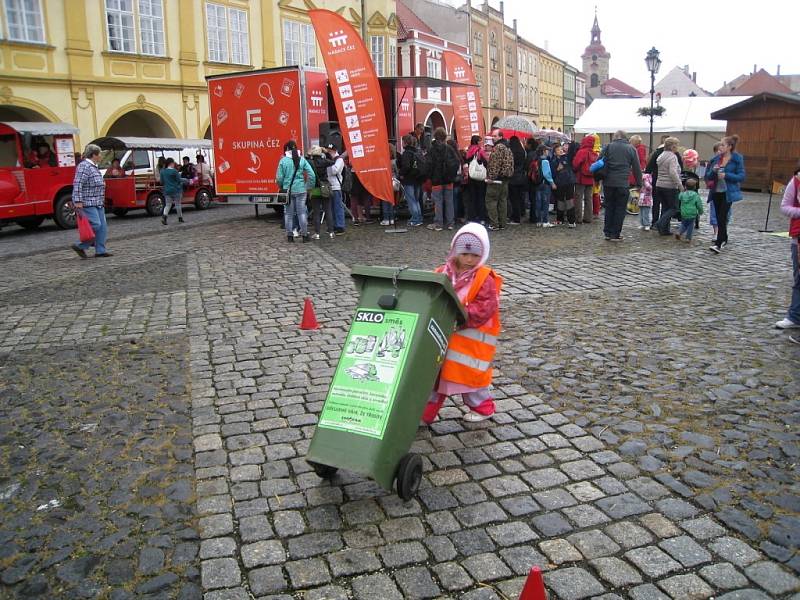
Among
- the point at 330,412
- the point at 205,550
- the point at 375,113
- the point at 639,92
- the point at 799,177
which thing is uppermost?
the point at 639,92

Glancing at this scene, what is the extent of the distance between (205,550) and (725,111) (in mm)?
26653

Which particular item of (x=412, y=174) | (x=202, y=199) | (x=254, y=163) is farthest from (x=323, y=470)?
(x=202, y=199)

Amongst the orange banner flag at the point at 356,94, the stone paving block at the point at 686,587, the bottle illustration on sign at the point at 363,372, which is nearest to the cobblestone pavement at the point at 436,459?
the stone paving block at the point at 686,587

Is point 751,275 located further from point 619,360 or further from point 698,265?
point 619,360

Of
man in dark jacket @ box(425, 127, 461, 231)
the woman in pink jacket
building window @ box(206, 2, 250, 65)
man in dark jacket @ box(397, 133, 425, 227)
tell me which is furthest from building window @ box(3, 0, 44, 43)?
the woman in pink jacket

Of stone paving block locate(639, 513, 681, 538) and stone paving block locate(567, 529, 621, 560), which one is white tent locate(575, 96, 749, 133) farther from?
stone paving block locate(567, 529, 621, 560)

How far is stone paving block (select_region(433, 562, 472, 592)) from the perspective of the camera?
9.53 feet

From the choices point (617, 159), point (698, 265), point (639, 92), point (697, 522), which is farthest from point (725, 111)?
point (639, 92)

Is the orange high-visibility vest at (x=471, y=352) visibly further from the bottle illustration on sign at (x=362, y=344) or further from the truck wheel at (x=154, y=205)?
the truck wheel at (x=154, y=205)

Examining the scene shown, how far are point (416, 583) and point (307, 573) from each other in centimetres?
47

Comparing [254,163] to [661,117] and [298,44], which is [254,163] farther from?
[661,117]

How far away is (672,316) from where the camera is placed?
7152 mm

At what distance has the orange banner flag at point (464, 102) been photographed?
1855 centimetres

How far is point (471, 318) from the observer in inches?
162
